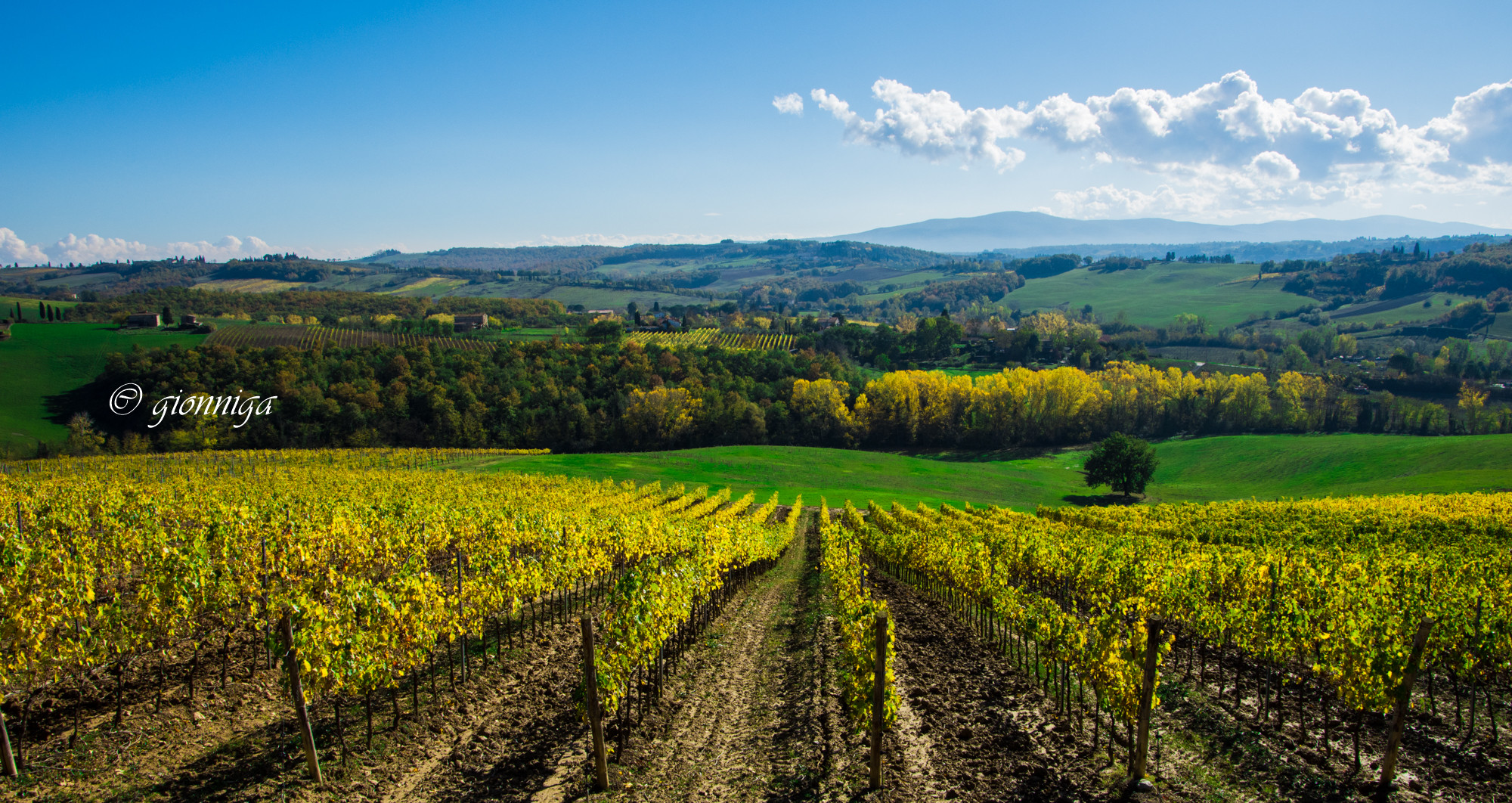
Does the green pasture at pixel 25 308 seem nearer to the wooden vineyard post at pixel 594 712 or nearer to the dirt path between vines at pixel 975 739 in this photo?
the wooden vineyard post at pixel 594 712

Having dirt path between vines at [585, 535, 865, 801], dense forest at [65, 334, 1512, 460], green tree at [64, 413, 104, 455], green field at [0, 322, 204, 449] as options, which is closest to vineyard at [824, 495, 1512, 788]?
dirt path between vines at [585, 535, 865, 801]

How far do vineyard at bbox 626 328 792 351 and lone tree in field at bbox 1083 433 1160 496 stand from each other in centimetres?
8219

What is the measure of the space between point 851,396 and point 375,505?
89.9m

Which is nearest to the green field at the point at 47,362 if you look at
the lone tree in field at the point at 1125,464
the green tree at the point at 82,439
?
the green tree at the point at 82,439

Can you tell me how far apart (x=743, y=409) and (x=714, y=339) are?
65.4 meters

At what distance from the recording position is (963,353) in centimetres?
15875

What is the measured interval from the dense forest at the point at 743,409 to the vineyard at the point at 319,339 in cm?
1210

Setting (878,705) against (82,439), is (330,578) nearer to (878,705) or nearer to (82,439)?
(878,705)

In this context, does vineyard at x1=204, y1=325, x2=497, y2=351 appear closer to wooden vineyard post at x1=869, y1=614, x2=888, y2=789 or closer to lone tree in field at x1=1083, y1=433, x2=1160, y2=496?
lone tree in field at x1=1083, y1=433, x2=1160, y2=496

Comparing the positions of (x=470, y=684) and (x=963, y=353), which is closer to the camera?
(x=470, y=684)

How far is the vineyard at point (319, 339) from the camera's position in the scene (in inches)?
4962

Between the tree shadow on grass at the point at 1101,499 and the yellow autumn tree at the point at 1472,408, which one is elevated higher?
the yellow autumn tree at the point at 1472,408

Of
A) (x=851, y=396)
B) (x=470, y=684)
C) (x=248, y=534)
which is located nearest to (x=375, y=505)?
(x=248, y=534)

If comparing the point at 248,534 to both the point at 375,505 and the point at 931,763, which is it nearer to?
the point at 375,505
